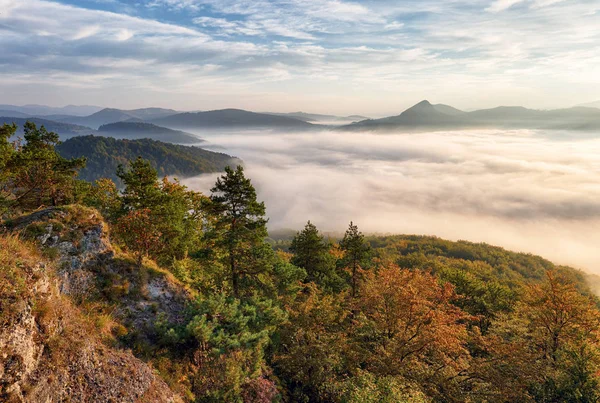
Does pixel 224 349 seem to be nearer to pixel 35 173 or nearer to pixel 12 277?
pixel 12 277

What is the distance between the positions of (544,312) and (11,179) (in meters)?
48.4

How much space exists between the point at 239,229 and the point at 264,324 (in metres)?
7.13

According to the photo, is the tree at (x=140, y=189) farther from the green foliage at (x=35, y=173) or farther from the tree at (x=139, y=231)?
the green foliage at (x=35, y=173)

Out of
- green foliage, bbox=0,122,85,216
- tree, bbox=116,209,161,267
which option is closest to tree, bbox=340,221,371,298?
tree, bbox=116,209,161,267

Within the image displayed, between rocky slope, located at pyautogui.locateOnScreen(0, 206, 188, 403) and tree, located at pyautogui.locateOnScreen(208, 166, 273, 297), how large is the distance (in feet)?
14.6

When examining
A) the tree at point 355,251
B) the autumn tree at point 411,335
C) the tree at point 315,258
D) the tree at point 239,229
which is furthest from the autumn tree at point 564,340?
the tree at point 239,229

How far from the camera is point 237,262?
78.5 feet

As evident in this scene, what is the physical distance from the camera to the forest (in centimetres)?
1603

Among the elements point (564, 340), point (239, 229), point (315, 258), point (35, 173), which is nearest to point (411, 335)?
point (564, 340)

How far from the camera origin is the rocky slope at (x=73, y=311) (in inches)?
363

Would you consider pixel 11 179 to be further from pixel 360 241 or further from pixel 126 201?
pixel 360 241

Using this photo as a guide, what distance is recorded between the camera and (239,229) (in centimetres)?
2302

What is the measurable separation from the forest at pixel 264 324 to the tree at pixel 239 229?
95mm

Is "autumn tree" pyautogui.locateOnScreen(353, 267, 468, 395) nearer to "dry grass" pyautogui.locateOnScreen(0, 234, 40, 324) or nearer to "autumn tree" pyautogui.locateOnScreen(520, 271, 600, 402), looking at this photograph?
"autumn tree" pyautogui.locateOnScreen(520, 271, 600, 402)
